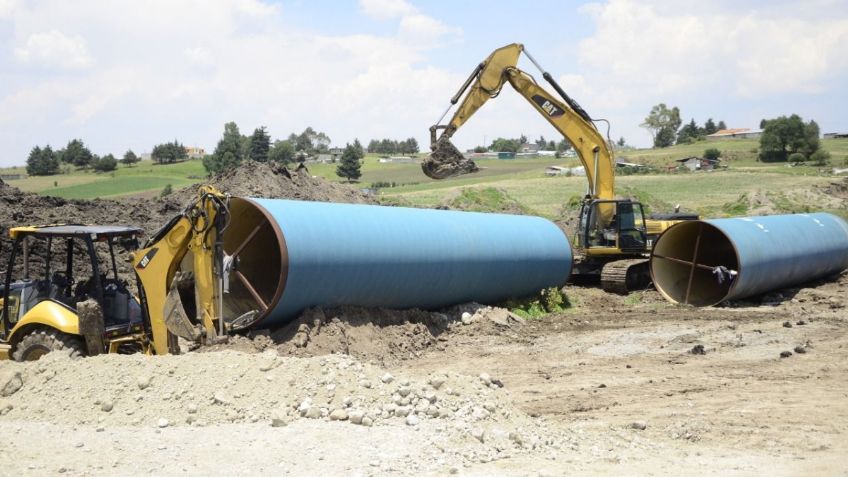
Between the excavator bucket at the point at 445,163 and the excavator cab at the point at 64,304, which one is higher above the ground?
the excavator bucket at the point at 445,163

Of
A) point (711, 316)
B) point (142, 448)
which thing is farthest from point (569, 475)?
point (711, 316)

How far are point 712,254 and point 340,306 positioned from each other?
11.5 meters

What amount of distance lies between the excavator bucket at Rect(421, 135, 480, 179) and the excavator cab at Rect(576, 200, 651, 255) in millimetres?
3207

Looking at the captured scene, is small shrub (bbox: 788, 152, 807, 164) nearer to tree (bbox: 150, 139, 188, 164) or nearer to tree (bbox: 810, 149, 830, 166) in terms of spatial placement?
tree (bbox: 810, 149, 830, 166)

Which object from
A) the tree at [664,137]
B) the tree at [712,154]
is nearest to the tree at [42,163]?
the tree at [712,154]

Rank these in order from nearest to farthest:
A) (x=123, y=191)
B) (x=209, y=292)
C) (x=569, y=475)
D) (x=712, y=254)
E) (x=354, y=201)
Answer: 1. (x=569, y=475)
2. (x=209, y=292)
3. (x=712, y=254)
4. (x=354, y=201)
5. (x=123, y=191)

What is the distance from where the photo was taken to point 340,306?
12.9 metres

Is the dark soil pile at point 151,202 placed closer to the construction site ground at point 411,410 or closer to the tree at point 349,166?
→ the construction site ground at point 411,410

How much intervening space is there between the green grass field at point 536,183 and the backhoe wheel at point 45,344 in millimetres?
27334

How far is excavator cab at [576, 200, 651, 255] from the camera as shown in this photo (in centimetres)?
2098

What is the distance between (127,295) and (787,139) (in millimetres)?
85828

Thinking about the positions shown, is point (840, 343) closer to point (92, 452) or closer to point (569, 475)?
point (569, 475)

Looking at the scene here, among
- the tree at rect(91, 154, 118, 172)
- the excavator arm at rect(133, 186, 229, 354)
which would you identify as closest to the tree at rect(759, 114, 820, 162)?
the tree at rect(91, 154, 118, 172)

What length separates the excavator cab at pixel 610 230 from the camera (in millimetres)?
20984
